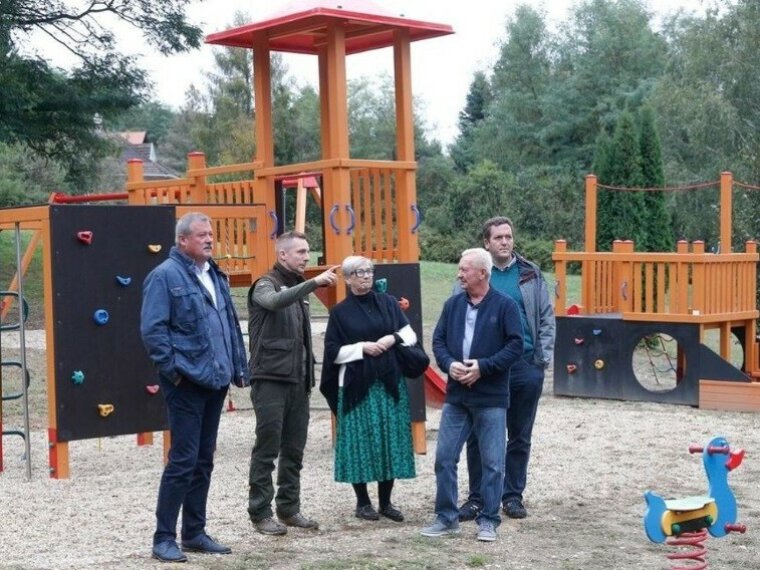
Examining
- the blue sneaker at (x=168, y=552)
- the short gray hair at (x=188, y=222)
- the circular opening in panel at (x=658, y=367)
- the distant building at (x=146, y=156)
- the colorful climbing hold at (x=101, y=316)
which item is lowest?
the circular opening in panel at (x=658, y=367)

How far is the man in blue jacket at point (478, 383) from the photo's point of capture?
21.2 feet

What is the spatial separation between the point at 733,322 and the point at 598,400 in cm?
191

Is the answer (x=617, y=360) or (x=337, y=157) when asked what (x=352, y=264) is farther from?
(x=617, y=360)

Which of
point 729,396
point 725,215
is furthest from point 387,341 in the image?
point 725,215

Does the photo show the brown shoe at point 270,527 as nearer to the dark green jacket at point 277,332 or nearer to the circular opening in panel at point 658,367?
the dark green jacket at point 277,332

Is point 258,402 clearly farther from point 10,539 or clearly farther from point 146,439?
point 146,439

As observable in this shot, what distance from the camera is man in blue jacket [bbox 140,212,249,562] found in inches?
225

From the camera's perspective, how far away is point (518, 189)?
3806 centimetres

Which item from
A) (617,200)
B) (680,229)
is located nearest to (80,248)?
(617,200)

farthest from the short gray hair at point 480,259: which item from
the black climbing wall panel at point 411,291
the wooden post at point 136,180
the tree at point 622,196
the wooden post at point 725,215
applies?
the tree at point 622,196

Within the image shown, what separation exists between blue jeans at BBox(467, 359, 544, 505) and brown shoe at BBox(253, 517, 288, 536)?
3.71 ft

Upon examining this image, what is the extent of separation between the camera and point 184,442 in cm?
578

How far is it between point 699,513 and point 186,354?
7.79 ft

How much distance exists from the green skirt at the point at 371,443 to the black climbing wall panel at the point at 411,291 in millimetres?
2841
